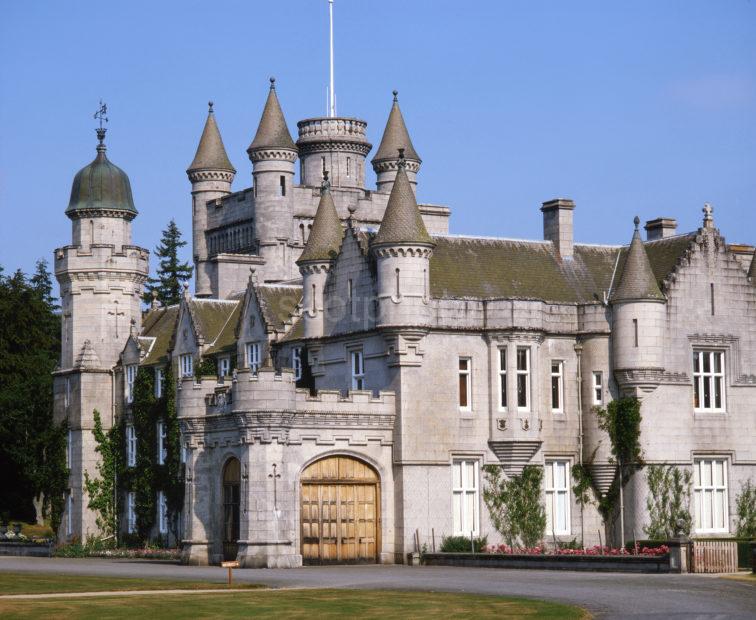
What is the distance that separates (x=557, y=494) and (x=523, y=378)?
404 cm

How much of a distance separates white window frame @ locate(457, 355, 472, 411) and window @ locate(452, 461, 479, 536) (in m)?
1.76

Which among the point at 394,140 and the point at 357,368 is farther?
the point at 394,140

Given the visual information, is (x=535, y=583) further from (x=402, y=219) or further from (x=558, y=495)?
(x=402, y=219)

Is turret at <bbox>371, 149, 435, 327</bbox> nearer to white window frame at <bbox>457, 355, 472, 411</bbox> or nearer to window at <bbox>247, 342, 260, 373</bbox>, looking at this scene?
white window frame at <bbox>457, 355, 472, 411</bbox>

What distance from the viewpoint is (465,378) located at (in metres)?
52.6

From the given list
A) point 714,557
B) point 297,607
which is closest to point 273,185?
point 714,557

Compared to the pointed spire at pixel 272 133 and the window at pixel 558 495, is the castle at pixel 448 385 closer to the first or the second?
the window at pixel 558 495

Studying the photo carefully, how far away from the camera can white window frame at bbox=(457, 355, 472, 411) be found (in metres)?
52.3

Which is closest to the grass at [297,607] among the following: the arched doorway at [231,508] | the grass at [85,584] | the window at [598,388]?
the grass at [85,584]

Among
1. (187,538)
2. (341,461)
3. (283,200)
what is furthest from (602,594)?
Result: (283,200)

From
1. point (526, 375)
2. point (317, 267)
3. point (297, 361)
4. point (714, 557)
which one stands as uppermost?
point (317, 267)

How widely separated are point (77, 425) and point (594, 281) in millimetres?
23706

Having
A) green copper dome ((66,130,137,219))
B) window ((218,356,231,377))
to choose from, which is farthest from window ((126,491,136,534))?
green copper dome ((66,130,137,219))

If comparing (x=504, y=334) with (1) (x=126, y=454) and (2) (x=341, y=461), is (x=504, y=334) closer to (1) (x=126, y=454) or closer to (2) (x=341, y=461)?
(2) (x=341, y=461)
